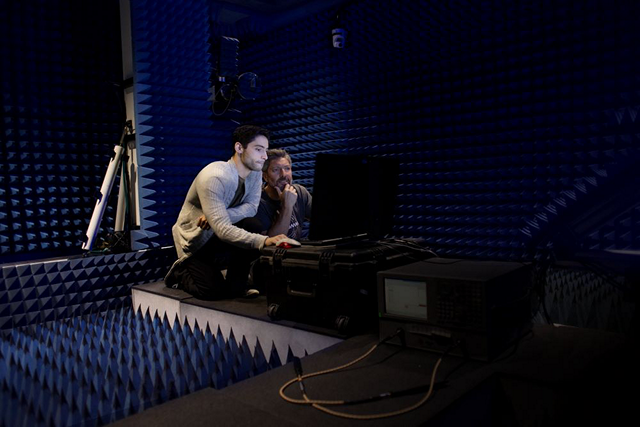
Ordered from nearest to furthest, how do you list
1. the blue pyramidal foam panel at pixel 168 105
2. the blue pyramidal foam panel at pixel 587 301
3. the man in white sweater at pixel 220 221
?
the blue pyramidal foam panel at pixel 587 301 < the man in white sweater at pixel 220 221 < the blue pyramidal foam panel at pixel 168 105

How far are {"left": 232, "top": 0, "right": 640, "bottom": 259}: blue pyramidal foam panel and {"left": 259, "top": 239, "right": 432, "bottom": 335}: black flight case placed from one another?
1563 mm

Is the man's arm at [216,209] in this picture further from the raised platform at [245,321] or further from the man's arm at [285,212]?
the man's arm at [285,212]

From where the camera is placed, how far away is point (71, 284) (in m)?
3.14

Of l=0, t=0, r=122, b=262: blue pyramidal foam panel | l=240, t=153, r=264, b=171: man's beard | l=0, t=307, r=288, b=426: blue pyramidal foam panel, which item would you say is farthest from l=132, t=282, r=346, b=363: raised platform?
l=0, t=0, r=122, b=262: blue pyramidal foam panel

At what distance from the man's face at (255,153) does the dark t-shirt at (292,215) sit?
1.82 ft

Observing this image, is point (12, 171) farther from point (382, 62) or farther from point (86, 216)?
point (382, 62)

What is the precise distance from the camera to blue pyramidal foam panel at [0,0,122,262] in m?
3.56

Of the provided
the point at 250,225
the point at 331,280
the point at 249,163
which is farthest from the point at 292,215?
the point at 331,280

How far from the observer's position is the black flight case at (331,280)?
1.94 meters

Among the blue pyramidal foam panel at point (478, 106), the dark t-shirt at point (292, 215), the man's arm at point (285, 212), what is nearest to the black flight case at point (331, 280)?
the man's arm at point (285, 212)

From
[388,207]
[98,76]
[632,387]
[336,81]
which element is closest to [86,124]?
[98,76]

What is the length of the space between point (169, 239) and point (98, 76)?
5.17 ft

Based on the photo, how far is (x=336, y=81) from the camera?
454cm

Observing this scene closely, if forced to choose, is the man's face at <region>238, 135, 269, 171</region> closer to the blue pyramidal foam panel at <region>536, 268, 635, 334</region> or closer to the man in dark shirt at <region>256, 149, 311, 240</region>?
the man in dark shirt at <region>256, 149, 311, 240</region>
